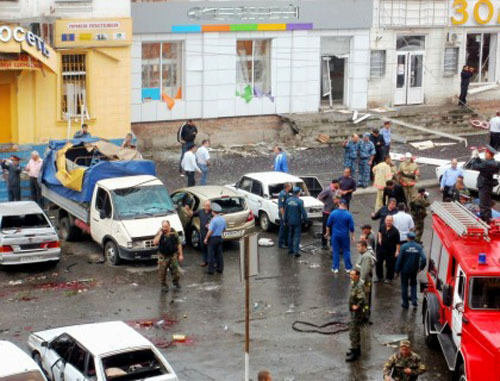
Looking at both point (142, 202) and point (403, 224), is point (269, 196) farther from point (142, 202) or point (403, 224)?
point (403, 224)

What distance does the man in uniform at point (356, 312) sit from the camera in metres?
17.2

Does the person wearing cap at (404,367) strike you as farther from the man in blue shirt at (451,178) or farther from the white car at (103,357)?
the man in blue shirt at (451,178)

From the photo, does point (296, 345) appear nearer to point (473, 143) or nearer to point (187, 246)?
point (187, 246)

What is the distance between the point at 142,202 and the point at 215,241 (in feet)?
7.92

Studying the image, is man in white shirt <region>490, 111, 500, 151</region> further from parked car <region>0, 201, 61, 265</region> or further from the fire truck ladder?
parked car <region>0, 201, 61, 265</region>

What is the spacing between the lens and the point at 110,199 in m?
23.3

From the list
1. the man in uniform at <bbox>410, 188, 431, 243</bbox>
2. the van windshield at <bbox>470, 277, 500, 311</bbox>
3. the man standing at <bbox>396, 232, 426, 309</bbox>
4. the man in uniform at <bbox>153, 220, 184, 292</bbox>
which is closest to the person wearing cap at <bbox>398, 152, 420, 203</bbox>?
the man in uniform at <bbox>410, 188, 431, 243</bbox>

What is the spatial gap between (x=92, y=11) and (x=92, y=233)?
10.1 metres

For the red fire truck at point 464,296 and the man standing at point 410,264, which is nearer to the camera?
the red fire truck at point 464,296

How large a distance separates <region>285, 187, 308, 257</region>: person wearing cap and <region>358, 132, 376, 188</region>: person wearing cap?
6114mm

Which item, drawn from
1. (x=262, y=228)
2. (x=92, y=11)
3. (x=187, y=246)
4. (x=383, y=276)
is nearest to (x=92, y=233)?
(x=187, y=246)

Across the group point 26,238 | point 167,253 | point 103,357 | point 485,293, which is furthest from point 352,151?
point 103,357

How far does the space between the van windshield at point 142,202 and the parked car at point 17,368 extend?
9.12m

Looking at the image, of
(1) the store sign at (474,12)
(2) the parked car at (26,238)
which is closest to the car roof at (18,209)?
(2) the parked car at (26,238)
